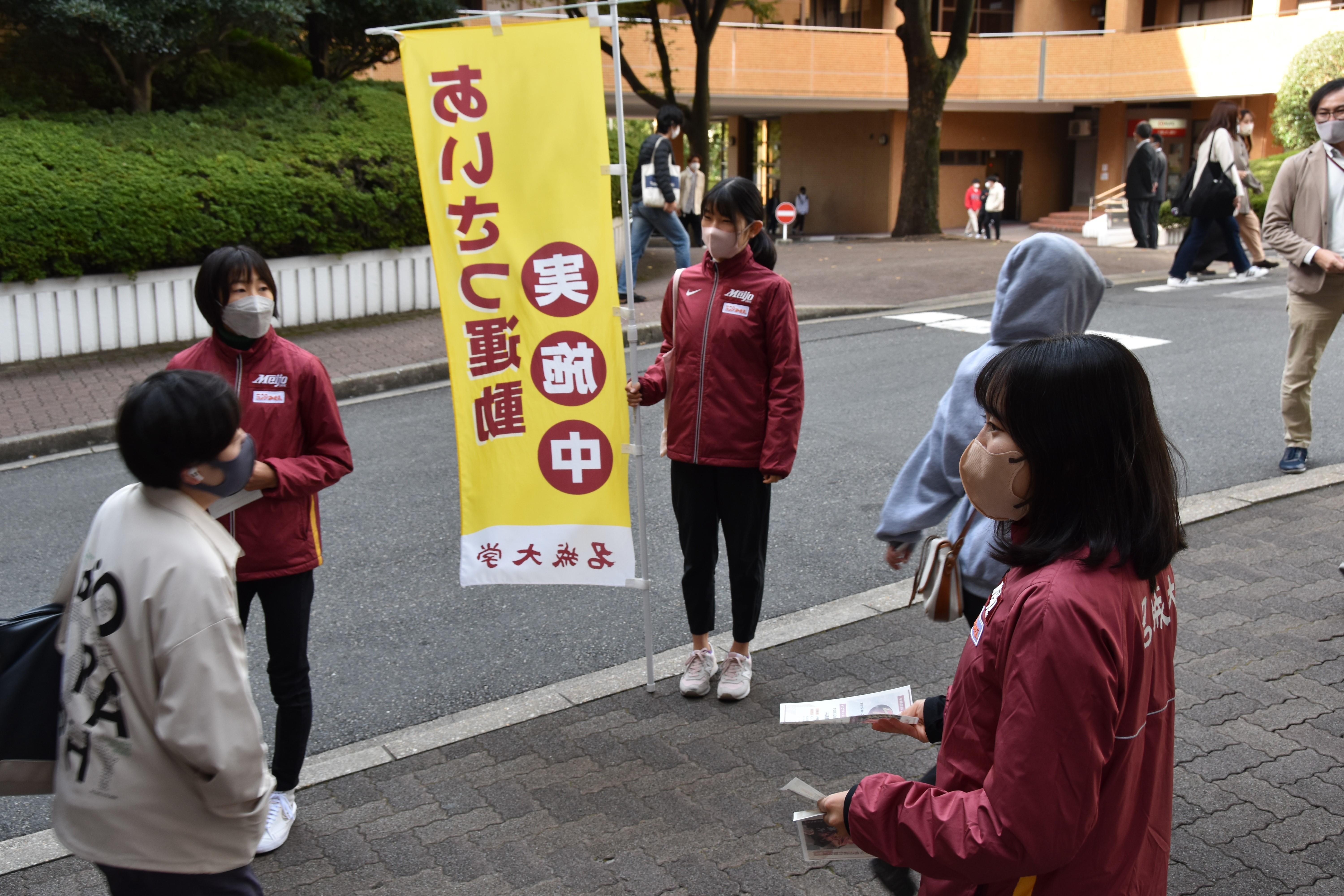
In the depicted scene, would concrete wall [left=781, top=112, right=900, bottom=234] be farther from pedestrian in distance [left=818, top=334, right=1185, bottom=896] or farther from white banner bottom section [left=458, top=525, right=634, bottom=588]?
pedestrian in distance [left=818, top=334, right=1185, bottom=896]

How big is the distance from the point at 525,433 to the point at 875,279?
11457 mm

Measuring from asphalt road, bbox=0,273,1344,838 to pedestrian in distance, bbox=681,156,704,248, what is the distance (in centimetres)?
729

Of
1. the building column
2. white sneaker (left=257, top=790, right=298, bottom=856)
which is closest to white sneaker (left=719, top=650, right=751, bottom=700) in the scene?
white sneaker (left=257, top=790, right=298, bottom=856)

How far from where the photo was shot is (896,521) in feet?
10.7

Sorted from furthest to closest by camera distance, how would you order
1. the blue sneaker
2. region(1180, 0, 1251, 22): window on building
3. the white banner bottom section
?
region(1180, 0, 1251, 22): window on building < the blue sneaker < the white banner bottom section

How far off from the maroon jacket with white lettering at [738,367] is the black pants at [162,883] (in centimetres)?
229

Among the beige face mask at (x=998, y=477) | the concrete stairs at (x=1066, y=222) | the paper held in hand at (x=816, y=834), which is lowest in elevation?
the concrete stairs at (x=1066, y=222)

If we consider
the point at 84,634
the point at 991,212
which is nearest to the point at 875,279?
the point at 84,634

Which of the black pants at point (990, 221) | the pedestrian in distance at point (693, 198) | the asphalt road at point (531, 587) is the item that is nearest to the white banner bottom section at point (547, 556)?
the asphalt road at point (531, 587)

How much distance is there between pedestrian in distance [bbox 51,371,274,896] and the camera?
81.6 inches

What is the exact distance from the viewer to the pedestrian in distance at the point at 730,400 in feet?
13.2

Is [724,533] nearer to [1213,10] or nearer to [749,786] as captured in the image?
[749,786]

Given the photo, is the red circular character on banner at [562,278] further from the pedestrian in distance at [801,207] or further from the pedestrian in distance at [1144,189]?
the pedestrian in distance at [801,207]

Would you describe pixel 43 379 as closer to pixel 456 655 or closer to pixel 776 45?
pixel 456 655
